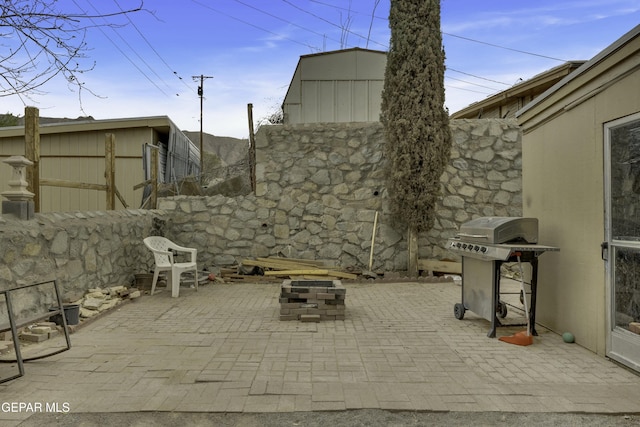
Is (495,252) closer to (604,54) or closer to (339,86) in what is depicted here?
(604,54)

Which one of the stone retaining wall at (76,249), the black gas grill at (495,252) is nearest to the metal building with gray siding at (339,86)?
the stone retaining wall at (76,249)

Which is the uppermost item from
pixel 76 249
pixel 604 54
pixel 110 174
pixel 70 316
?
pixel 604 54

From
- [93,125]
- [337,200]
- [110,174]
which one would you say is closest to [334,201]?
[337,200]

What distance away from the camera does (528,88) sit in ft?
36.2

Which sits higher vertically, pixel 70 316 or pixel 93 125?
pixel 93 125

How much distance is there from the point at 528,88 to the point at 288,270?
722 centimetres

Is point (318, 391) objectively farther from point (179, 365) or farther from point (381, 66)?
point (381, 66)

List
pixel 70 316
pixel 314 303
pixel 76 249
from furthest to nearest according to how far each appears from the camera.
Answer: pixel 76 249 → pixel 314 303 → pixel 70 316

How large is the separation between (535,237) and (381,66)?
8.10 m

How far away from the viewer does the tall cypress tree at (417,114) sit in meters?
8.80

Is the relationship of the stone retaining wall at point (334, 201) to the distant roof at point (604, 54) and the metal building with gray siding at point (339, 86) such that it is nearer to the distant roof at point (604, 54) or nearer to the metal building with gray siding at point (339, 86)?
the metal building with gray siding at point (339, 86)

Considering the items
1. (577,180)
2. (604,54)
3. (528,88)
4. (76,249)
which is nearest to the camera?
(604,54)

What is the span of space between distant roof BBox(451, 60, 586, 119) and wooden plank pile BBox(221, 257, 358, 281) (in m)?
6.08

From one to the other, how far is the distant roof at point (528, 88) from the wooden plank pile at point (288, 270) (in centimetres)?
608
